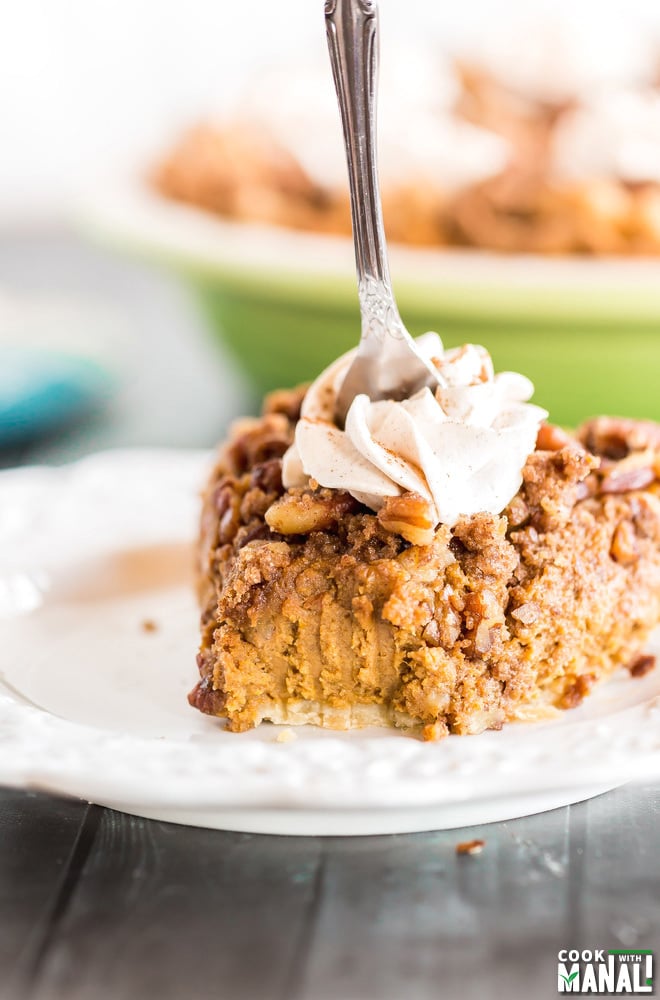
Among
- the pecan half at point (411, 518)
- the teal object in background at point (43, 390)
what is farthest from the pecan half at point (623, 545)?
the teal object in background at point (43, 390)

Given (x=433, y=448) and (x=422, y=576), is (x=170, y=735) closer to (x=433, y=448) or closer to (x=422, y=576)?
(x=422, y=576)

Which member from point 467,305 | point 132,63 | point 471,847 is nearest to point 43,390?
point 467,305

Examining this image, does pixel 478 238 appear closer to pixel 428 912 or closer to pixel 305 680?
pixel 305 680

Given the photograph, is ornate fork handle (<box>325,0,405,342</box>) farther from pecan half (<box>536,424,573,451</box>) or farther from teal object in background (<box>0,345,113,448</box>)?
teal object in background (<box>0,345,113,448</box>)

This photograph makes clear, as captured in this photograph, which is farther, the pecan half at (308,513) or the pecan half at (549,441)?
the pecan half at (549,441)

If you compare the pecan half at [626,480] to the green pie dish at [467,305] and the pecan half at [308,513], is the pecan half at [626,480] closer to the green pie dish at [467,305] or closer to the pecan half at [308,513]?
the pecan half at [308,513]

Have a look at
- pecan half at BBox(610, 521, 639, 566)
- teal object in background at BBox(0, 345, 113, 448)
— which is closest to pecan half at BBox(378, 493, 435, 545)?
pecan half at BBox(610, 521, 639, 566)

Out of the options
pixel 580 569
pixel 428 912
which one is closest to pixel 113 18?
pixel 580 569
